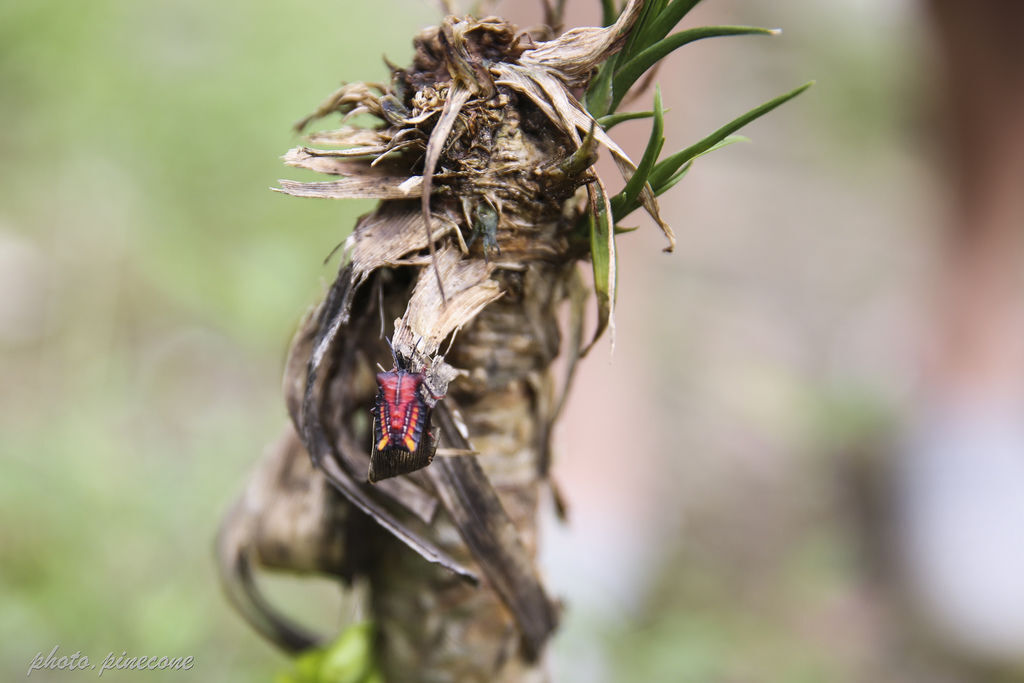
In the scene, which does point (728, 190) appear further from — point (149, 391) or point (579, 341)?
point (579, 341)

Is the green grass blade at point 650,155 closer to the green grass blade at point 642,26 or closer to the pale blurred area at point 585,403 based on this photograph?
the green grass blade at point 642,26

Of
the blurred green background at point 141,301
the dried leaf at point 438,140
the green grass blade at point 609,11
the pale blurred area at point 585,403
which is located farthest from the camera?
the pale blurred area at point 585,403

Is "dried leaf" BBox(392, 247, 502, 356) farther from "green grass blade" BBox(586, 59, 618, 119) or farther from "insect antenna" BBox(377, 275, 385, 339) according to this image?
"green grass blade" BBox(586, 59, 618, 119)

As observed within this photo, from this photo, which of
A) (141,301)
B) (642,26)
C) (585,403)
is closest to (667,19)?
(642,26)

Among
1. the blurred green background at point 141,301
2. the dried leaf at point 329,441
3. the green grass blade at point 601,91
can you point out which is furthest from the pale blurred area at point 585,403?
the green grass blade at point 601,91

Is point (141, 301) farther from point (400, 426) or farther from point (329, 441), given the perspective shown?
point (400, 426)

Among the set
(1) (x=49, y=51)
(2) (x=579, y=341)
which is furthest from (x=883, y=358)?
(1) (x=49, y=51)
